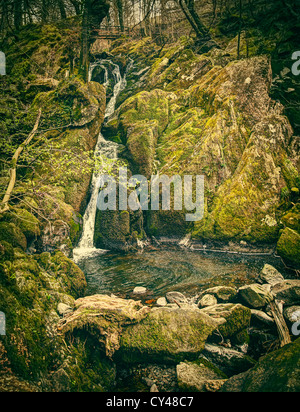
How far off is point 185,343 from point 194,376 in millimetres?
590

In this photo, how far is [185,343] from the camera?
431 cm

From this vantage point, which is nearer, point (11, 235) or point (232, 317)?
point (232, 317)

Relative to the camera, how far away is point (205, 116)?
14.1m

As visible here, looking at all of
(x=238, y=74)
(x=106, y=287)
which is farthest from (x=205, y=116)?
(x=106, y=287)

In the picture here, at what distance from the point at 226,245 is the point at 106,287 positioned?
6.42 meters

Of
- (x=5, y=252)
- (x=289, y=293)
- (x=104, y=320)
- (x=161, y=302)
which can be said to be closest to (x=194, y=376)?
(x=104, y=320)

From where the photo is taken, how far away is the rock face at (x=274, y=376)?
287 centimetres

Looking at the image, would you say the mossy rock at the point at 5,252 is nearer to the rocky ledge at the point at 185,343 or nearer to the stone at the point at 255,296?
the rocky ledge at the point at 185,343

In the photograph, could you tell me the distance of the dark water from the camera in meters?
7.43

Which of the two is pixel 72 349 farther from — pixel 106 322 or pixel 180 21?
pixel 180 21

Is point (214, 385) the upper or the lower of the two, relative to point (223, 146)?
lower

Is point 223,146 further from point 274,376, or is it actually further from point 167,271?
point 274,376

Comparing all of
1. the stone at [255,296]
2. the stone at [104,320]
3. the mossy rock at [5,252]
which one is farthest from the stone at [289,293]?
the mossy rock at [5,252]

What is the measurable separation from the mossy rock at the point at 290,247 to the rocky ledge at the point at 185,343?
2.68 meters
